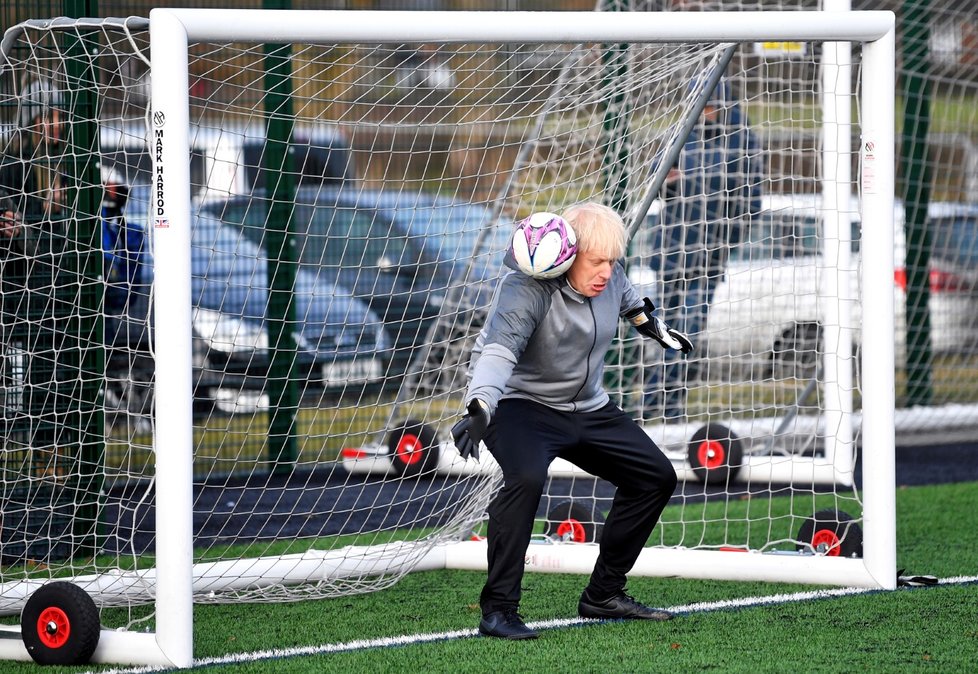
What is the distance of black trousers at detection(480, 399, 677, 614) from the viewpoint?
4.41 metres

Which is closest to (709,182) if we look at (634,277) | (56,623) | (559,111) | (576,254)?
(634,277)

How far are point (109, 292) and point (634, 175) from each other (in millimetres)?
2884

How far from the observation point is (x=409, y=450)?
7215 mm

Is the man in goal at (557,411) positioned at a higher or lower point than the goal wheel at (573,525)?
higher

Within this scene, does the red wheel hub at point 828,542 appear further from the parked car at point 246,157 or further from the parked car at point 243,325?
the parked car at point 246,157

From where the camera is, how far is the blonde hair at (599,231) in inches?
173

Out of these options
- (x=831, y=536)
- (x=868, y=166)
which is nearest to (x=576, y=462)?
(x=831, y=536)

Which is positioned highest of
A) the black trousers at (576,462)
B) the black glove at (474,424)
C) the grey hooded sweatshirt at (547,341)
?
the grey hooded sweatshirt at (547,341)

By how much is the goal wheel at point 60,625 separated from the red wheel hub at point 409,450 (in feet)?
7.26

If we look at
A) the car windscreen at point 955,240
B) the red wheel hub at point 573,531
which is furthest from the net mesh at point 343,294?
the car windscreen at point 955,240

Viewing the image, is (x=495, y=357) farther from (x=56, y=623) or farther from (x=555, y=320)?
(x=56, y=623)

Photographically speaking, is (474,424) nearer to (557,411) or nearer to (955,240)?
(557,411)

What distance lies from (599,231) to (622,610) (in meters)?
1.40

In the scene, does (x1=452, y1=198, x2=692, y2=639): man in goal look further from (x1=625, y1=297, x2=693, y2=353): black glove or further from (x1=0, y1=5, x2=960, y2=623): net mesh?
(x1=0, y1=5, x2=960, y2=623): net mesh
